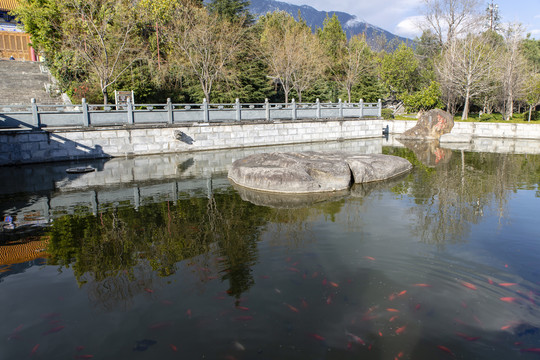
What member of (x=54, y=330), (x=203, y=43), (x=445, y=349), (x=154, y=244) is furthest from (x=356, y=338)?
(x=203, y=43)

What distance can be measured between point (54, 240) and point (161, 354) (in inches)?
182

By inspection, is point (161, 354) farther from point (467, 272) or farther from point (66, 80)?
point (66, 80)

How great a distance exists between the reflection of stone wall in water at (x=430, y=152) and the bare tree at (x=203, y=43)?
14184mm

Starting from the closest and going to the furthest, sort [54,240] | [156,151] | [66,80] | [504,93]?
[54,240]
[156,151]
[66,80]
[504,93]

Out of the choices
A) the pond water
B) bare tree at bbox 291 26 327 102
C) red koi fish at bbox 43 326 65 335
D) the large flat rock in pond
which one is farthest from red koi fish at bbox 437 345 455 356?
bare tree at bbox 291 26 327 102

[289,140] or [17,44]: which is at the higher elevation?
[17,44]

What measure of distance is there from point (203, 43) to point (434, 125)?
17492 mm

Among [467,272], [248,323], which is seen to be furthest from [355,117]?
[248,323]

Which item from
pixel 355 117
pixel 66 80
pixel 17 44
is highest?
pixel 17 44

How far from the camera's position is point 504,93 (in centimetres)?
3378

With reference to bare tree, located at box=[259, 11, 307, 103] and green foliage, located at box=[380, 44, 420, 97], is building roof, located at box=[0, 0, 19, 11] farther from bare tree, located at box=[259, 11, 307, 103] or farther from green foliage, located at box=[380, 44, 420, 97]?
green foliage, located at box=[380, 44, 420, 97]

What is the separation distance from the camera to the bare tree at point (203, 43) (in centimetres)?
2602

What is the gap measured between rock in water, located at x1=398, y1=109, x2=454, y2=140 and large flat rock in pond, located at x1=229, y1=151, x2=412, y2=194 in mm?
15219

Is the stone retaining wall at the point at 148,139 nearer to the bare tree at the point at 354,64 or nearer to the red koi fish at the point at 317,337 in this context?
the bare tree at the point at 354,64
